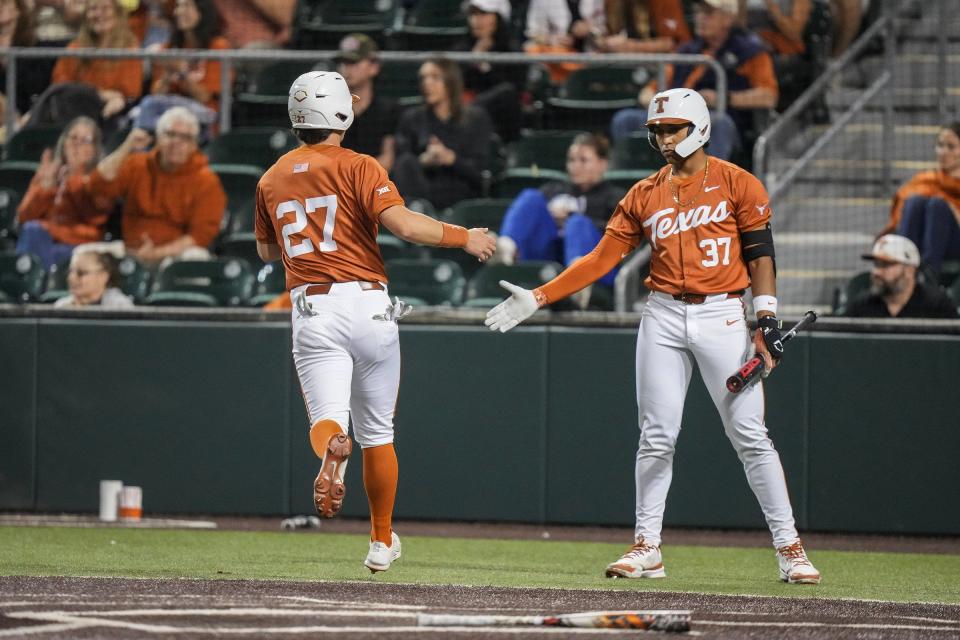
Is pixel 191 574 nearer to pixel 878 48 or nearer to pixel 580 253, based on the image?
pixel 580 253

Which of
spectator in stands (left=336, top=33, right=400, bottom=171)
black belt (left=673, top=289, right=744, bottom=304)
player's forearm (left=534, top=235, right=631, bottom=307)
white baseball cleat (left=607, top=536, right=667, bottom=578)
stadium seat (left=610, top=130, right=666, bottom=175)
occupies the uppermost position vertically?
spectator in stands (left=336, top=33, right=400, bottom=171)

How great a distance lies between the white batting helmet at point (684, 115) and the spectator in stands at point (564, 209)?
3161 millimetres

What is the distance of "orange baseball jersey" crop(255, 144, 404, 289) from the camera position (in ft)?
20.0

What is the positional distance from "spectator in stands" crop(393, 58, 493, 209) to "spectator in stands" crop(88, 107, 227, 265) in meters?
1.31

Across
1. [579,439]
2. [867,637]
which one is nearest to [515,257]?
[579,439]

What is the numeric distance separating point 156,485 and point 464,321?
2.21 m

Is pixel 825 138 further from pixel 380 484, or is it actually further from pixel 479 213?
pixel 380 484

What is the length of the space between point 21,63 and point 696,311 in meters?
7.17

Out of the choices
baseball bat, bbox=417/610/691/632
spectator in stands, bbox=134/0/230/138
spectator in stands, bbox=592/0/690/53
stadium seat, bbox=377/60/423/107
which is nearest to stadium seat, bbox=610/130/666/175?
spectator in stands, bbox=592/0/690/53

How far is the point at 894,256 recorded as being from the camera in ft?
29.8

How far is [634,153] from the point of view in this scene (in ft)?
34.8

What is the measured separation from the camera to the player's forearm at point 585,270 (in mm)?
6855

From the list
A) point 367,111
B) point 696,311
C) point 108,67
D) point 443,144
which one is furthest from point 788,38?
point 696,311

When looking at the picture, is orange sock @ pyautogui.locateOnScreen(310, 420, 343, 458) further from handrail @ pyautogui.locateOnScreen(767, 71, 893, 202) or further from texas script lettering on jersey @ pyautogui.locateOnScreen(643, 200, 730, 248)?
handrail @ pyautogui.locateOnScreen(767, 71, 893, 202)
